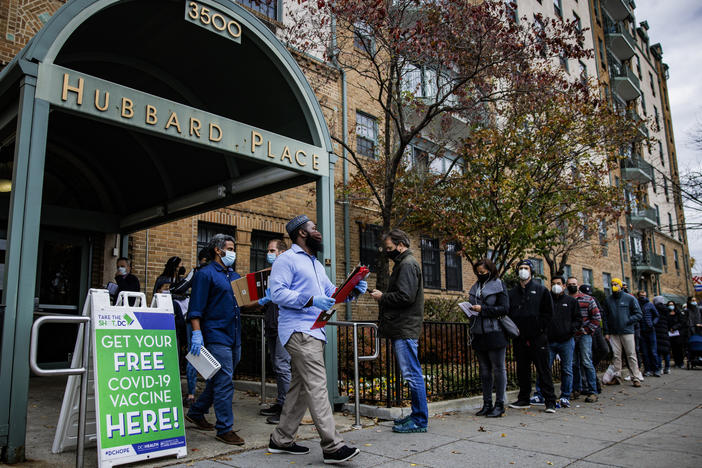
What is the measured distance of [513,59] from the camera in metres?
10.3

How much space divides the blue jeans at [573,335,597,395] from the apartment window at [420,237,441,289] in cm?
782

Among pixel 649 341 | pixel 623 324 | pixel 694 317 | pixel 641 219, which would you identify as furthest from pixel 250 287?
pixel 641 219

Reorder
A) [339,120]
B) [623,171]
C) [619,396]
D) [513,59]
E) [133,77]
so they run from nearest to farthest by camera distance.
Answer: [133,77]
[619,396]
[513,59]
[339,120]
[623,171]

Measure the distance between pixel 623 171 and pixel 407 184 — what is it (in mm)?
24112

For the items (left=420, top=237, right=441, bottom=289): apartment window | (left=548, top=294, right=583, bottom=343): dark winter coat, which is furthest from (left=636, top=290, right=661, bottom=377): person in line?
(left=420, top=237, right=441, bottom=289): apartment window

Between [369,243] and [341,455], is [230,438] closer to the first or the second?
[341,455]

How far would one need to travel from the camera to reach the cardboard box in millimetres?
6172

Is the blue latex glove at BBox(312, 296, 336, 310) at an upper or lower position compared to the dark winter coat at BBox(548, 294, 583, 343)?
upper

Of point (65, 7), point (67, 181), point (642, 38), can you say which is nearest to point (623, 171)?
point (642, 38)

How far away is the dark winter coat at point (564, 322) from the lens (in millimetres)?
7605

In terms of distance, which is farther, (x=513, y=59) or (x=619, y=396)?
(x=513, y=59)

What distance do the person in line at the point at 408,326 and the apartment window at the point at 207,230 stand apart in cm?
611

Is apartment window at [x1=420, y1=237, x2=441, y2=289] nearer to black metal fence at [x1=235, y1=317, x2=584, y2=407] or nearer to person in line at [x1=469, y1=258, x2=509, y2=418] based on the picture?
black metal fence at [x1=235, y1=317, x2=584, y2=407]

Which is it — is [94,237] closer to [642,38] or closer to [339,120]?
[339,120]
